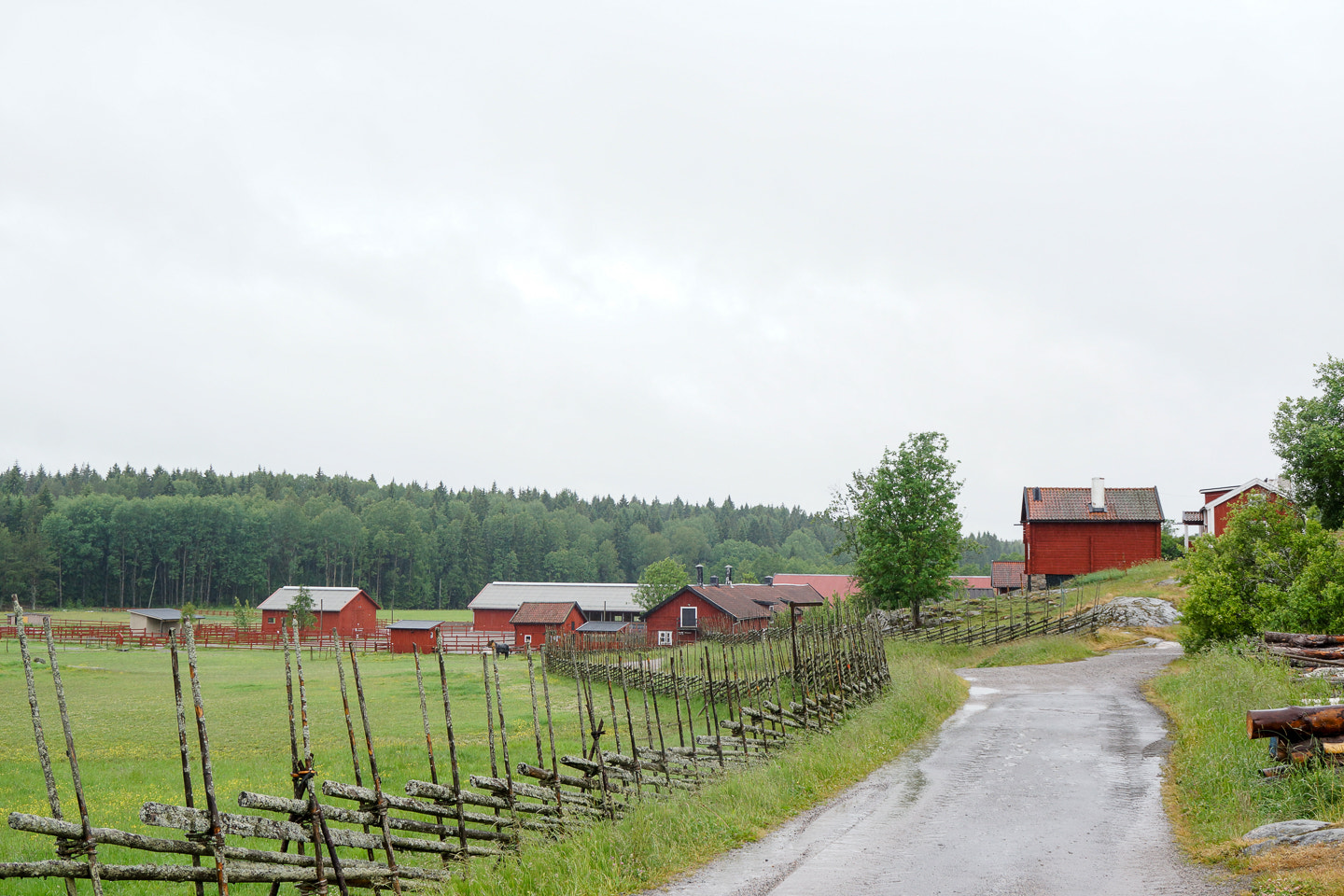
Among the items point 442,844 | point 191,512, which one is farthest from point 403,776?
point 191,512

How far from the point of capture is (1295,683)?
60.6ft

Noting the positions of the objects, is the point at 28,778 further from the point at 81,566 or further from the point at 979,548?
the point at 81,566

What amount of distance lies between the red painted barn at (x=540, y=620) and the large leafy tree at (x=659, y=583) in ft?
21.6

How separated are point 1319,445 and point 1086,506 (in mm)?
14179

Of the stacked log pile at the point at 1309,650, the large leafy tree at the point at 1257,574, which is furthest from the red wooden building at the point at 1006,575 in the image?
the stacked log pile at the point at 1309,650

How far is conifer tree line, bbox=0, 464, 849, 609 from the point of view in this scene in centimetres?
12231

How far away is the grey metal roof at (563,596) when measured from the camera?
80.4 m

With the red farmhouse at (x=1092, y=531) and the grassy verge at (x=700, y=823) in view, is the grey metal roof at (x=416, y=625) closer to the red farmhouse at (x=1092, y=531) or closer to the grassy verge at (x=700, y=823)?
the red farmhouse at (x=1092, y=531)

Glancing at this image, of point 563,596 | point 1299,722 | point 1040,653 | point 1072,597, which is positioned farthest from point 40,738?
point 563,596

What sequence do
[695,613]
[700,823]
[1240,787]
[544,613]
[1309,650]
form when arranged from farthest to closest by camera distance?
[544,613] → [695,613] → [1309,650] → [1240,787] → [700,823]

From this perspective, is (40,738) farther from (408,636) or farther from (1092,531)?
(408,636)

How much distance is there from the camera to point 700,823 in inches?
463

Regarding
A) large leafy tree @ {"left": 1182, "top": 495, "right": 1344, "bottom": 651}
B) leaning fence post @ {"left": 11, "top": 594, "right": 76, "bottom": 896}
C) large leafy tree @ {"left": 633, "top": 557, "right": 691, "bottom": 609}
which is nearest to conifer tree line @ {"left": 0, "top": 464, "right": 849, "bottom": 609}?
large leafy tree @ {"left": 633, "top": 557, "right": 691, "bottom": 609}

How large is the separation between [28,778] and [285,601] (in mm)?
63400
